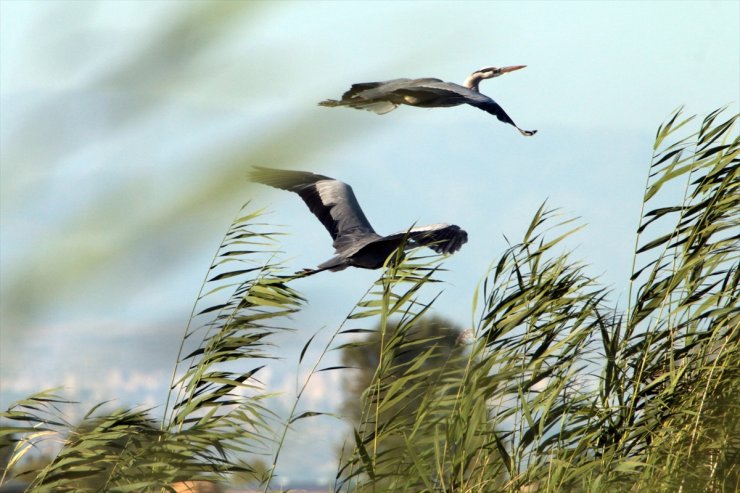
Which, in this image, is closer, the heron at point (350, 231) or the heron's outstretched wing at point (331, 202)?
the heron at point (350, 231)

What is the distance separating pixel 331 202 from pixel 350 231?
582 mm

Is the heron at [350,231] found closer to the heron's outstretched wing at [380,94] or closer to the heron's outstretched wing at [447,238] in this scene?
the heron's outstretched wing at [447,238]

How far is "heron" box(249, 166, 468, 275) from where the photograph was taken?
6230 millimetres

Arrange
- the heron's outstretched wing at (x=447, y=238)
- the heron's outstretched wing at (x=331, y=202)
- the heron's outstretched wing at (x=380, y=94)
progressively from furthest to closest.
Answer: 1. the heron's outstretched wing at (x=331, y=202)
2. the heron's outstretched wing at (x=447, y=238)
3. the heron's outstretched wing at (x=380, y=94)

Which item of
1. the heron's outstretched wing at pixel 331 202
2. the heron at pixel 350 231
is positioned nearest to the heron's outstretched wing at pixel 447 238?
the heron at pixel 350 231

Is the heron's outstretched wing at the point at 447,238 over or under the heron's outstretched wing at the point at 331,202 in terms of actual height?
under

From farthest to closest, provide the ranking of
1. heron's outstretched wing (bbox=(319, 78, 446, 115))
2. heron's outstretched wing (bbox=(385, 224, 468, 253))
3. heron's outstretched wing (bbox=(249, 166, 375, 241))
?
1. heron's outstretched wing (bbox=(249, 166, 375, 241))
2. heron's outstretched wing (bbox=(385, 224, 468, 253))
3. heron's outstretched wing (bbox=(319, 78, 446, 115))

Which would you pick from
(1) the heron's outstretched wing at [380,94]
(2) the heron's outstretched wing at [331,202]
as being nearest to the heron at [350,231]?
(2) the heron's outstretched wing at [331,202]

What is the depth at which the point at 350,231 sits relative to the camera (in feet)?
24.2

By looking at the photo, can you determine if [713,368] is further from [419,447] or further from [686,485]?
[419,447]

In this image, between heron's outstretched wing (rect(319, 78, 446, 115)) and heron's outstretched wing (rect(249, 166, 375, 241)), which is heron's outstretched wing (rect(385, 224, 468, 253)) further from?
heron's outstretched wing (rect(319, 78, 446, 115))

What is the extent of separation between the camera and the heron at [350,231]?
20.4 ft

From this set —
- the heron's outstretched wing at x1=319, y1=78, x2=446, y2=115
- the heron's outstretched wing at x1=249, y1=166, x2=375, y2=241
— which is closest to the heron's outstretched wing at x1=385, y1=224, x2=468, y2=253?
the heron's outstretched wing at x1=249, y1=166, x2=375, y2=241

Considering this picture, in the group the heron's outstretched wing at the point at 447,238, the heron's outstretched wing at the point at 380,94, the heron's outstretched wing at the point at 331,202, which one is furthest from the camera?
the heron's outstretched wing at the point at 331,202
